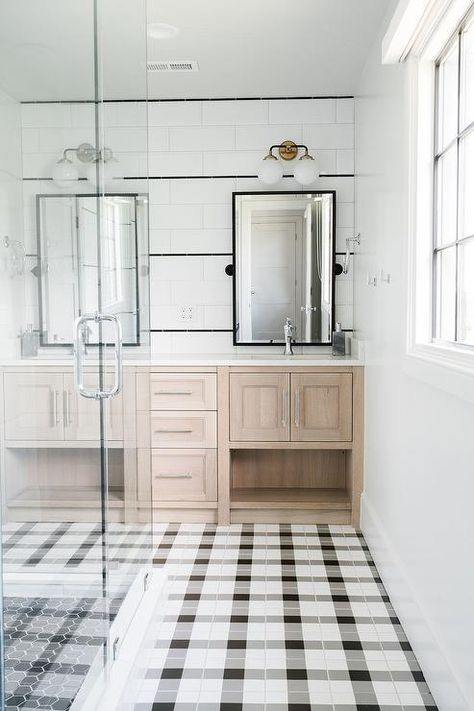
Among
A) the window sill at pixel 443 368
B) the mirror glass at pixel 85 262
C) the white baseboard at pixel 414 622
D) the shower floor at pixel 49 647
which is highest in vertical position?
the mirror glass at pixel 85 262

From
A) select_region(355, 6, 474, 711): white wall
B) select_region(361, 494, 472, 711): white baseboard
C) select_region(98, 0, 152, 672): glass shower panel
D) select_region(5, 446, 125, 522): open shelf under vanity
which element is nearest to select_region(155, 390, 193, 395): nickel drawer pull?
select_region(355, 6, 474, 711): white wall

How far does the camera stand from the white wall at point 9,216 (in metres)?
1.18

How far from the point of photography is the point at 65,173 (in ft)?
5.13

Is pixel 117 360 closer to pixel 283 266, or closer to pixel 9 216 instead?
pixel 9 216

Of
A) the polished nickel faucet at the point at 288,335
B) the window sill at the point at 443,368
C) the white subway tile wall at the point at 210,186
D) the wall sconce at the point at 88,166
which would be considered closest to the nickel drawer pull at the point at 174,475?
the white subway tile wall at the point at 210,186

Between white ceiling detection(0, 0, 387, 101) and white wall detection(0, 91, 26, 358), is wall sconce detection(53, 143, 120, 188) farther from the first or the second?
white wall detection(0, 91, 26, 358)

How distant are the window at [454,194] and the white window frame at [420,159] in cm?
2

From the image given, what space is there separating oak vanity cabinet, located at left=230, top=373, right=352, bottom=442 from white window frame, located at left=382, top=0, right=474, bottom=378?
1179mm

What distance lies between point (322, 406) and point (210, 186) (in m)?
1.53

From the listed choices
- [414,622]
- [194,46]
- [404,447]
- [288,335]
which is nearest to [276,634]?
[414,622]

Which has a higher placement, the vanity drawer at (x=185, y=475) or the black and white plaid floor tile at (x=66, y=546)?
the black and white plaid floor tile at (x=66, y=546)

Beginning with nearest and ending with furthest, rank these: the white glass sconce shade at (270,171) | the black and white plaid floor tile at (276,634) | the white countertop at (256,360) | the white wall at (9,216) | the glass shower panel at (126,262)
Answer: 1. the white wall at (9,216)
2. the glass shower panel at (126,262)
3. the black and white plaid floor tile at (276,634)
4. the white countertop at (256,360)
5. the white glass sconce shade at (270,171)

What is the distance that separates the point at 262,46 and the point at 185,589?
257 centimetres

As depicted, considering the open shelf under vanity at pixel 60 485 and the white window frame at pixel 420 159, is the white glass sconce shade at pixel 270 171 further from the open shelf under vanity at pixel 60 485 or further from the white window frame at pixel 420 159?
the open shelf under vanity at pixel 60 485
